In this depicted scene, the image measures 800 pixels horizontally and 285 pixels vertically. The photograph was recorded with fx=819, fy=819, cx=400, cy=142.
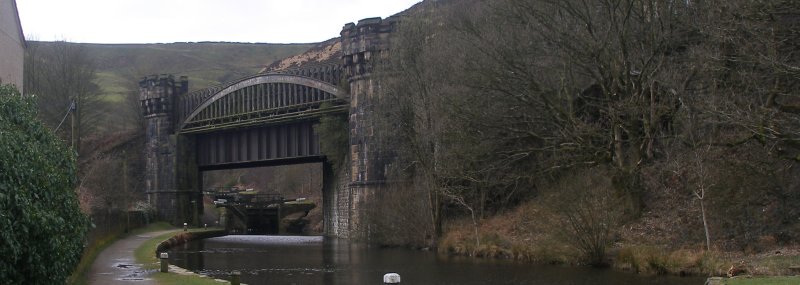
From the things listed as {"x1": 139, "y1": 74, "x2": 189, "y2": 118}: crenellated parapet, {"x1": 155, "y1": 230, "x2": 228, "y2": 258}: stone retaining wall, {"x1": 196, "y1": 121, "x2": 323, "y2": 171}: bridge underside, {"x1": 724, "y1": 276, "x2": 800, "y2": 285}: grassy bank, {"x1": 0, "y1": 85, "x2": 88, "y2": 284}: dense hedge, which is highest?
{"x1": 139, "y1": 74, "x2": 189, "y2": 118}: crenellated parapet

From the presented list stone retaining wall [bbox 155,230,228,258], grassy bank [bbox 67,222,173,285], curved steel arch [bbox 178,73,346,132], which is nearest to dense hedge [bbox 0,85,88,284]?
grassy bank [bbox 67,222,173,285]

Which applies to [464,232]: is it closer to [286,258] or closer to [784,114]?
[286,258]

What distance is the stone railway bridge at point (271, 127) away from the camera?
49.1 metres

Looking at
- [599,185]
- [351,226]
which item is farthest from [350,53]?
[599,185]

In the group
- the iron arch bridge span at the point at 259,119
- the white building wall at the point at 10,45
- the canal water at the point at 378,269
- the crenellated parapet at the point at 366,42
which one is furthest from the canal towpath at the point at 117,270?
the iron arch bridge span at the point at 259,119

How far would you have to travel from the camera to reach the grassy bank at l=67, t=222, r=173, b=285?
2109 centimetres

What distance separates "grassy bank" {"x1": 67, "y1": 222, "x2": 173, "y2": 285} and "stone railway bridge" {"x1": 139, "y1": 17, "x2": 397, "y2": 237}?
371 inches

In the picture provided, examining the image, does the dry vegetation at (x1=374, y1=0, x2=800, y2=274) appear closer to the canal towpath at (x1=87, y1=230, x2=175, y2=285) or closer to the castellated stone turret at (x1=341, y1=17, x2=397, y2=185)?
the castellated stone turret at (x1=341, y1=17, x2=397, y2=185)

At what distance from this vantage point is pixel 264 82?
60.0 metres

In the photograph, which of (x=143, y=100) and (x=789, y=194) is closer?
(x=789, y=194)

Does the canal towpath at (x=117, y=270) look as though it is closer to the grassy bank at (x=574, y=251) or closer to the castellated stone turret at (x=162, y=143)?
the grassy bank at (x=574, y=251)

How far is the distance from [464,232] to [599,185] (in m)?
6.64

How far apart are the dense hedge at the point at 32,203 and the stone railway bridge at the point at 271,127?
102 ft

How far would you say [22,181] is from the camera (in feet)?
45.0
